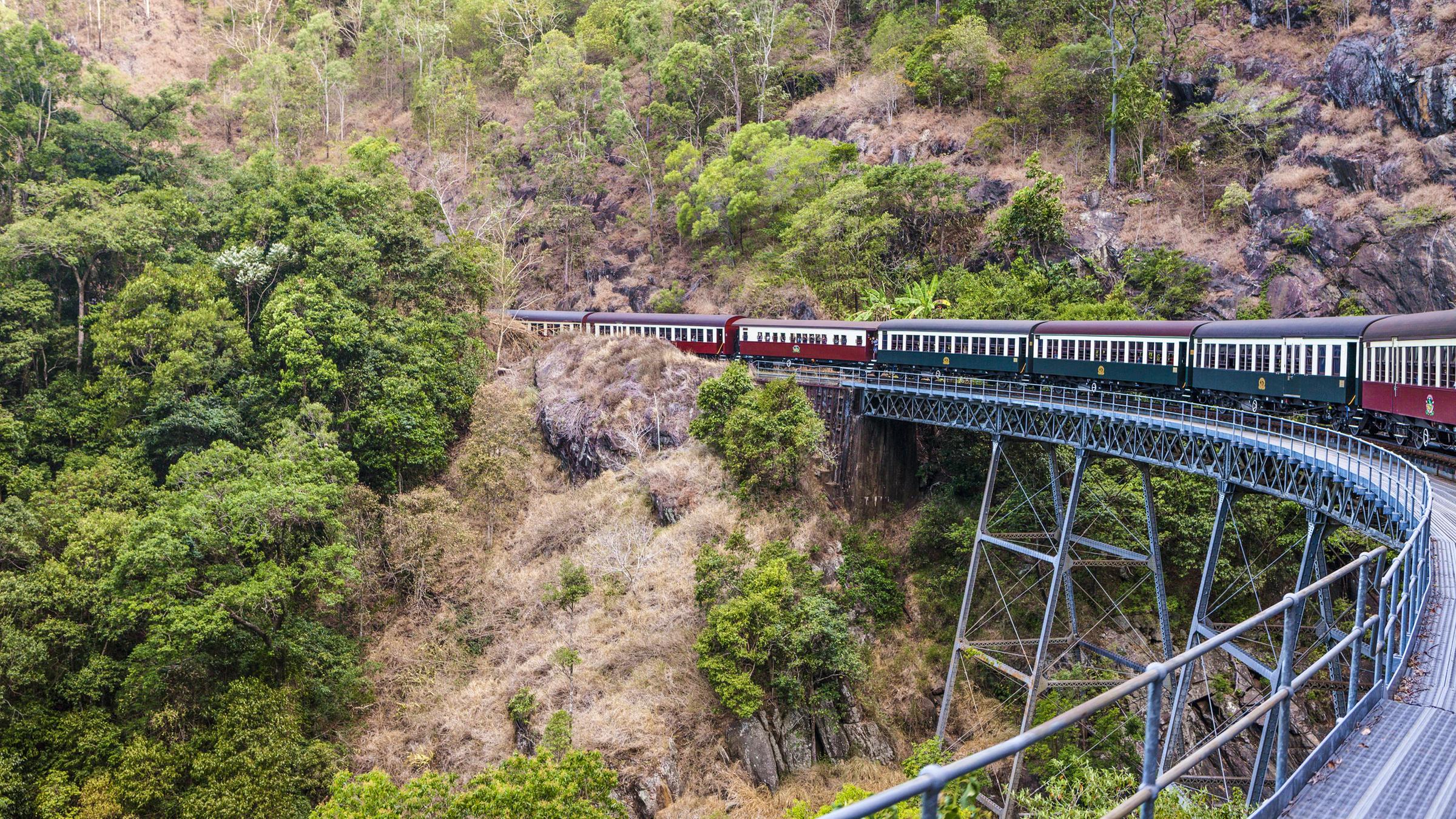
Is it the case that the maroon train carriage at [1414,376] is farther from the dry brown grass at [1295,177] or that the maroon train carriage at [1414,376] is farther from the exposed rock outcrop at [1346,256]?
the dry brown grass at [1295,177]

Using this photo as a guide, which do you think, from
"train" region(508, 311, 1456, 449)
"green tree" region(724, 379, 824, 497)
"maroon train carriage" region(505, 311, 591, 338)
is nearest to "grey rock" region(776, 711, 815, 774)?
"green tree" region(724, 379, 824, 497)

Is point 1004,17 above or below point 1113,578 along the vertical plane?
above

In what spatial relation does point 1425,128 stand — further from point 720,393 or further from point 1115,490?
Answer: point 720,393

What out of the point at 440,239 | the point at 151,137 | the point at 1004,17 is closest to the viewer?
the point at 151,137

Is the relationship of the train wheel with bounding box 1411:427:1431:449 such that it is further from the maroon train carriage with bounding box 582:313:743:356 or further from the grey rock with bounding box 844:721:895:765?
the maroon train carriage with bounding box 582:313:743:356

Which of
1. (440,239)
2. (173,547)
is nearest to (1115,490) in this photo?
(173,547)

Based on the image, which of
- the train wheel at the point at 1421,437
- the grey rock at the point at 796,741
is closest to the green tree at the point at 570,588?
the grey rock at the point at 796,741
